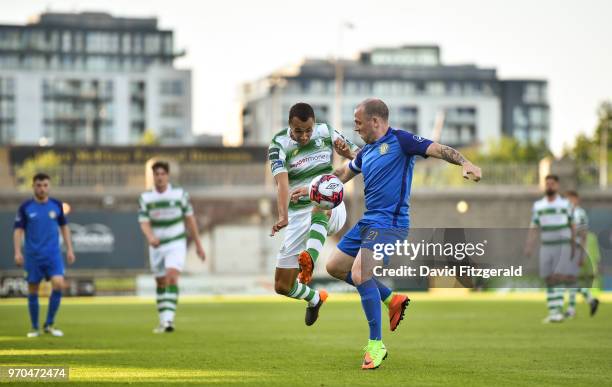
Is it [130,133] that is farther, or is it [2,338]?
[130,133]

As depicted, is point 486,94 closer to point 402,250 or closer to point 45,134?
point 45,134

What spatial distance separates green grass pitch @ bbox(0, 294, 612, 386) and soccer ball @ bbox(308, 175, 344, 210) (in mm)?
1654

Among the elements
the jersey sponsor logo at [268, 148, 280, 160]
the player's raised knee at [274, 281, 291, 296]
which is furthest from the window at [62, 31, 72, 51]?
the jersey sponsor logo at [268, 148, 280, 160]

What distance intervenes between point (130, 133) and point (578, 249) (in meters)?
140

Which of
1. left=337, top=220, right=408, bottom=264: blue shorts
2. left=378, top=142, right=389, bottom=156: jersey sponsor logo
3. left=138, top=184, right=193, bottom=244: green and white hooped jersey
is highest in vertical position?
left=378, top=142, right=389, bottom=156: jersey sponsor logo

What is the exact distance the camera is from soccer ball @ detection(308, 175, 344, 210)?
13.8m

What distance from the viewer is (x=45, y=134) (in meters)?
160

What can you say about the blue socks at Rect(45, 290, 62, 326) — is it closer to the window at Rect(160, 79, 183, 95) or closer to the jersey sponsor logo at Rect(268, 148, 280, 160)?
the jersey sponsor logo at Rect(268, 148, 280, 160)

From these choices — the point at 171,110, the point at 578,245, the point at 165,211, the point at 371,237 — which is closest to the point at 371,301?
the point at 371,237

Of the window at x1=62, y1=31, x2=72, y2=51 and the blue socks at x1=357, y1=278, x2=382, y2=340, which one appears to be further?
the window at x1=62, y1=31, x2=72, y2=51

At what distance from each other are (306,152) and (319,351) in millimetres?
2377

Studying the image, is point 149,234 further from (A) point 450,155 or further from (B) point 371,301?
(A) point 450,155

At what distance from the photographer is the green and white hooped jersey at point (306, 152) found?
14852 mm

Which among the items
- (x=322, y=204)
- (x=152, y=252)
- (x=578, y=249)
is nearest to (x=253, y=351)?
(x=322, y=204)
